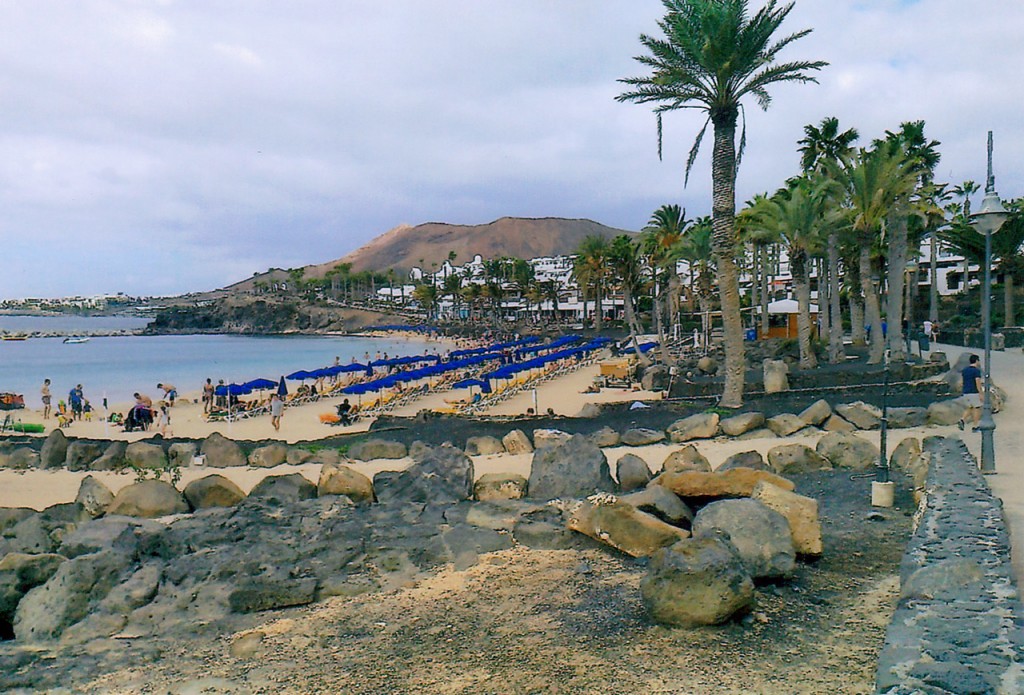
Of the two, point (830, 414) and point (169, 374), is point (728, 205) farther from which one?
point (169, 374)

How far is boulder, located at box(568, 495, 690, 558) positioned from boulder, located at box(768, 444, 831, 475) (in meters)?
4.67

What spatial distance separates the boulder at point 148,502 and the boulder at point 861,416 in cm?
1281

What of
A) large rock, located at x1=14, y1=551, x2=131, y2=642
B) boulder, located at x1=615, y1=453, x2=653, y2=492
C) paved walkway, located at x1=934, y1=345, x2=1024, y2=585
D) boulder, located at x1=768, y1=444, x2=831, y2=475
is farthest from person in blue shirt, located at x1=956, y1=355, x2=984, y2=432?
large rock, located at x1=14, y1=551, x2=131, y2=642

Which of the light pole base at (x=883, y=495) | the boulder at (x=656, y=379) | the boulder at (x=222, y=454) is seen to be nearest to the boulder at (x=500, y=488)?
the light pole base at (x=883, y=495)

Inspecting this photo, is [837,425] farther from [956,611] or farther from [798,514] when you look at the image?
[956,611]

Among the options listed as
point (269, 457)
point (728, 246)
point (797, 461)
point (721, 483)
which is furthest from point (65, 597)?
point (728, 246)

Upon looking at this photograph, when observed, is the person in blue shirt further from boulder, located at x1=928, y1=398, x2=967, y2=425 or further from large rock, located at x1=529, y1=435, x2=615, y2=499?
large rock, located at x1=529, y1=435, x2=615, y2=499

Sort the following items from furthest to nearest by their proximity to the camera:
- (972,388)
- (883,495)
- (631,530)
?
(972,388) < (883,495) < (631,530)

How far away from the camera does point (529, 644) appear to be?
20.2 ft

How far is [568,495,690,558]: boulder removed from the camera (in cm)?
→ 832

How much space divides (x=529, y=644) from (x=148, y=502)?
A: 7.99 m

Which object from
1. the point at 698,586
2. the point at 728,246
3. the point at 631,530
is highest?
the point at 728,246

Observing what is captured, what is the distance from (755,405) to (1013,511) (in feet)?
37.0

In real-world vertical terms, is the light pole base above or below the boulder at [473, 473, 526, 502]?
above
